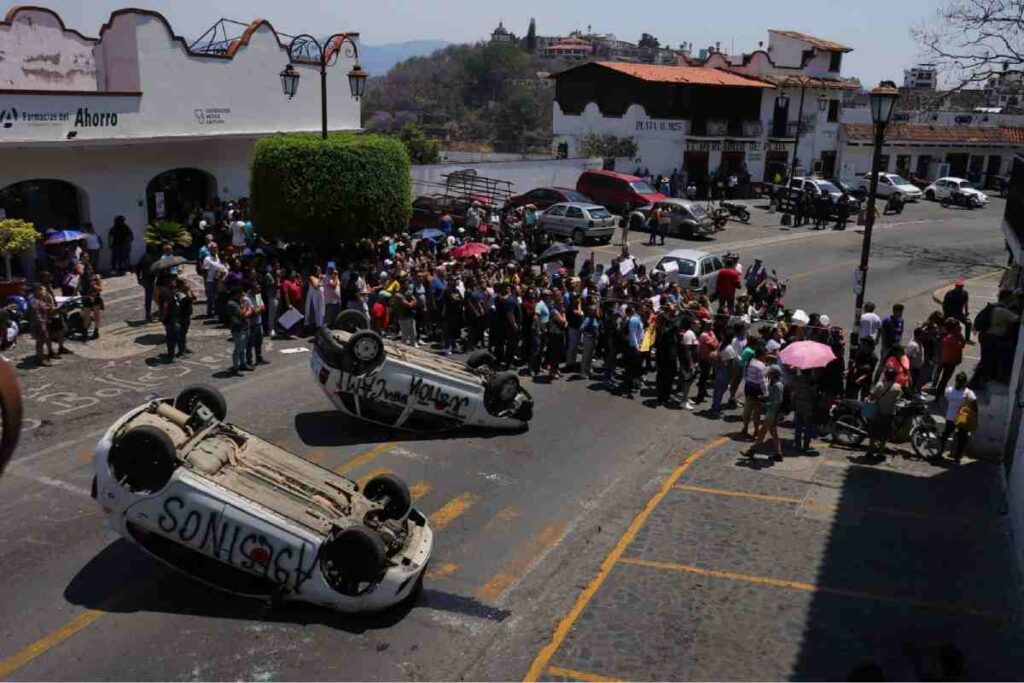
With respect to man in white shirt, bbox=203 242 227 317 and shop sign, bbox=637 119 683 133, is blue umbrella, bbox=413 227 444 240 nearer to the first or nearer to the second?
man in white shirt, bbox=203 242 227 317

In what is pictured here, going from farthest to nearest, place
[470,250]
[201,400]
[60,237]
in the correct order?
[470,250] → [60,237] → [201,400]

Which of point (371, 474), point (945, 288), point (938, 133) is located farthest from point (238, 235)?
point (938, 133)

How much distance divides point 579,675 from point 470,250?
1529 cm

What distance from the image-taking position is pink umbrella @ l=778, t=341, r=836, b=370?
1334 centimetres

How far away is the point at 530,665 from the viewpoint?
27.9ft

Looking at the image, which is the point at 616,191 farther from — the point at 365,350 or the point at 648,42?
the point at 648,42

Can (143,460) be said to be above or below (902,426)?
above

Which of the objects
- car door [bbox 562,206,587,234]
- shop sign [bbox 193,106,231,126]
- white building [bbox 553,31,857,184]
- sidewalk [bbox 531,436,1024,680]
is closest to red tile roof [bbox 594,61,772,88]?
white building [bbox 553,31,857,184]

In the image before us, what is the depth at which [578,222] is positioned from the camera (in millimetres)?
31562

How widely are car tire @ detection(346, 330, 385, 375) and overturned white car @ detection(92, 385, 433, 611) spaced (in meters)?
3.95

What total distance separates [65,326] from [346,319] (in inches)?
269

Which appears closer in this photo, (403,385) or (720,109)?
(403,385)

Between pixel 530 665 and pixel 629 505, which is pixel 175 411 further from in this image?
pixel 629 505

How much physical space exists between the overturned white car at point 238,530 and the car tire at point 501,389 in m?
4.88
